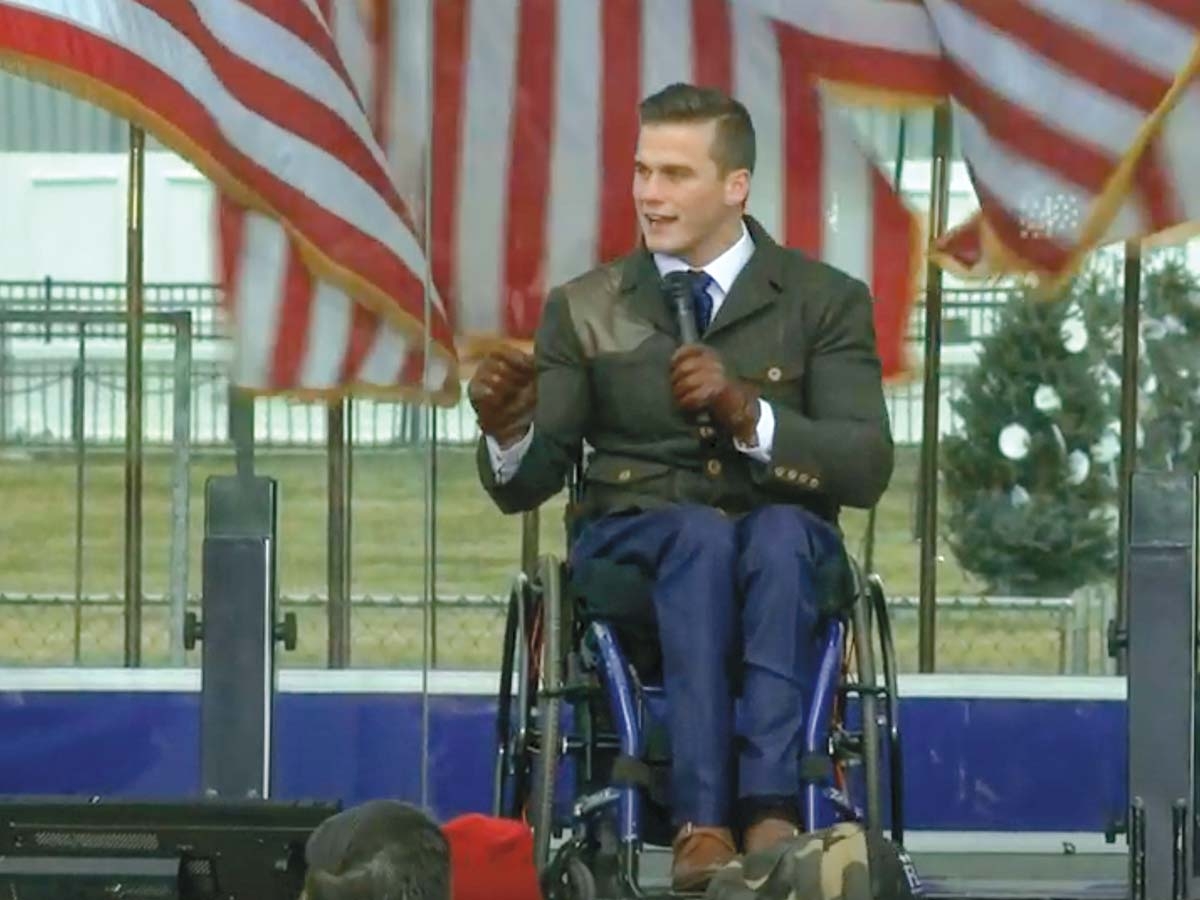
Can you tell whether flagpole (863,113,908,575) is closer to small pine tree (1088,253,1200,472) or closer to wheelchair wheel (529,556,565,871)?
small pine tree (1088,253,1200,472)

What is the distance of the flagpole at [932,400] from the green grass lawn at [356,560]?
25mm

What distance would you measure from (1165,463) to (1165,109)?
711 millimetres

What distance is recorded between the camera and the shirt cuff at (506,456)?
18.9 feet

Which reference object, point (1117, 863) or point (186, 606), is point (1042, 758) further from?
point (186, 606)

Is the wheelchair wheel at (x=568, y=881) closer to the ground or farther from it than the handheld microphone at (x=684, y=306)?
closer to the ground

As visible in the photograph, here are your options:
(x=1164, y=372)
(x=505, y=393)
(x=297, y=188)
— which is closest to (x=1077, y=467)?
(x=1164, y=372)

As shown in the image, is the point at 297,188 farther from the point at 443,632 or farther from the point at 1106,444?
the point at 1106,444

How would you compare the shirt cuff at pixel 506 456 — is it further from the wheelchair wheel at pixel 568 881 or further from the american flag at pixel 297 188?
the american flag at pixel 297 188

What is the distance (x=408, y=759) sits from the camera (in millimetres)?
7133

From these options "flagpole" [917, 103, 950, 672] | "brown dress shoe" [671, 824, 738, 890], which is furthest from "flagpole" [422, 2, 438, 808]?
"brown dress shoe" [671, 824, 738, 890]

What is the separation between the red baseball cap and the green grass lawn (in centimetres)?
255

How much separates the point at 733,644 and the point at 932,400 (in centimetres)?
146

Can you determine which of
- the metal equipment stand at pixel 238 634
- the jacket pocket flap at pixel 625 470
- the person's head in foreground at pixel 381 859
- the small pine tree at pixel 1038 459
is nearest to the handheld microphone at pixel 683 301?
the jacket pocket flap at pixel 625 470

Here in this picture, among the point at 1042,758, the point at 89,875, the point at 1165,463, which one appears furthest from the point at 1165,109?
the point at 89,875
